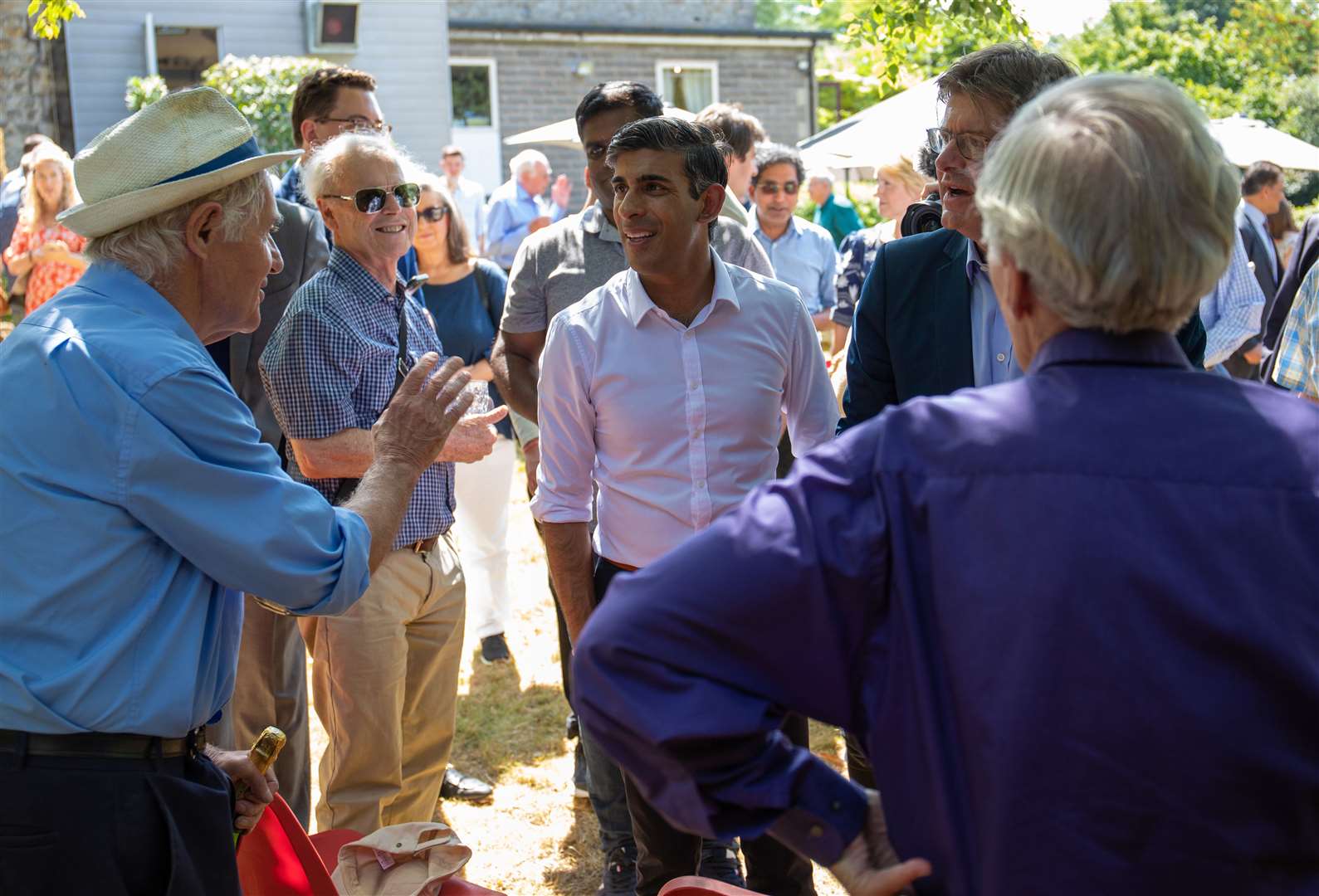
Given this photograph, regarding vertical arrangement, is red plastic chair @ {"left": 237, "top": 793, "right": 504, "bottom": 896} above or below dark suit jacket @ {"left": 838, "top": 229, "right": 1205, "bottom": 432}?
below

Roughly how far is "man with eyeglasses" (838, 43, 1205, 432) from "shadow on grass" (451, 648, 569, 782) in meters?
2.96

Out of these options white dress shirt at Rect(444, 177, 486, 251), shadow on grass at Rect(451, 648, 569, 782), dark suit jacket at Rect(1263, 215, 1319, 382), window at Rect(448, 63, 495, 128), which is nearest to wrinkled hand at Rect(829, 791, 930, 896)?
shadow on grass at Rect(451, 648, 569, 782)

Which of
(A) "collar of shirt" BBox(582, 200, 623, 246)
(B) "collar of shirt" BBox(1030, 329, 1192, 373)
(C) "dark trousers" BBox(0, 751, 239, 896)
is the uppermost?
(B) "collar of shirt" BBox(1030, 329, 1192, 373)

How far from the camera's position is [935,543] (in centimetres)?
139

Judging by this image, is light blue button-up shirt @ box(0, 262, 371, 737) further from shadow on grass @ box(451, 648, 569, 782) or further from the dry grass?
shadow on grass @ box(451, 648, 569, 782)

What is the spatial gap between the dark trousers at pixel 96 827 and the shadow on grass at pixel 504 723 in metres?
2.96

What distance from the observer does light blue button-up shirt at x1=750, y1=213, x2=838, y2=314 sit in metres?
6.70

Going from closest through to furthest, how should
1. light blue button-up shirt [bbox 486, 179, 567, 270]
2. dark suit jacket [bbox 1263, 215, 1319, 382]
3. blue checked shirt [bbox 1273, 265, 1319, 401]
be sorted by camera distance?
1. blue checked shirt [bbox 1273, 265, 1319, 401]
2. dark suit jacket [bbox 1263, 215, 1319, 382]
3. light blue button-up shirt [bbox 486, 179, 567, 270]

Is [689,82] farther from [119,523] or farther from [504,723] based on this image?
[119,523]

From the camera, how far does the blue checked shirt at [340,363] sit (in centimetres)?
355

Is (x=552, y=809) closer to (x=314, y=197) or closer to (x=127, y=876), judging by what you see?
(x=314, y=197)

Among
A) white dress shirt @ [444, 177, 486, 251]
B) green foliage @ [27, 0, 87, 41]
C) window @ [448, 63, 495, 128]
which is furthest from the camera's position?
window @ [448, 63, 495, 128]

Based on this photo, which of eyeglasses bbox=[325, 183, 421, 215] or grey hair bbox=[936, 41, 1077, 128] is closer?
grey hair bbox=[936, 41, 1077, 128]

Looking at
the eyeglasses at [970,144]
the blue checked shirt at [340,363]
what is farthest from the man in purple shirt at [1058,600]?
the blue checked shirt at [340,363]
